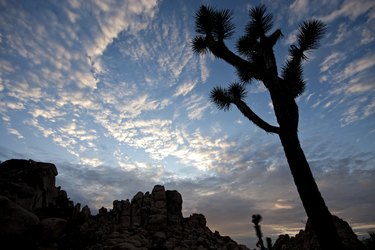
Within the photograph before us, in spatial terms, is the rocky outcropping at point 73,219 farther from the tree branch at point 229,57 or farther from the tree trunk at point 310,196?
the tree branch at point 229,57

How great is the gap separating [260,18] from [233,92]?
8.69 feet

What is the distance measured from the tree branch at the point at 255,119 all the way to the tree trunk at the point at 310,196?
36 centimetres

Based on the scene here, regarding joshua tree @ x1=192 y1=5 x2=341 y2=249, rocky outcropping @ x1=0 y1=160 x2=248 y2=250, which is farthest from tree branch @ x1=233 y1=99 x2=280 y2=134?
rocky outcropping @ x1=0 y1=160 x2=248 y2=250

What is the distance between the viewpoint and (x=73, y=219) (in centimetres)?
1514

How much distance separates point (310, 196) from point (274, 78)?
3.09 m

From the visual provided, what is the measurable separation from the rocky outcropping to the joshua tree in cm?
761

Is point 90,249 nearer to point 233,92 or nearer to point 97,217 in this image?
point 233,92

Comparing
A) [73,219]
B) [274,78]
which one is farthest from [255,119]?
[73,219]

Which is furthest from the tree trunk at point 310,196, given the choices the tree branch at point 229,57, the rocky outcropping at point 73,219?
the rocky outcropping at point 73,219

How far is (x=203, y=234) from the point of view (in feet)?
83.7

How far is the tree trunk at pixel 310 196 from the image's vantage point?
4.43 meters

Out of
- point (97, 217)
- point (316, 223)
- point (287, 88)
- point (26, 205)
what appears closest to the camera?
point (316, 223)

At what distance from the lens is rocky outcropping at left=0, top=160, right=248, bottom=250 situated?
303 inches

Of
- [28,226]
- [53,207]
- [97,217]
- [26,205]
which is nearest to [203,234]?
[97,217]
